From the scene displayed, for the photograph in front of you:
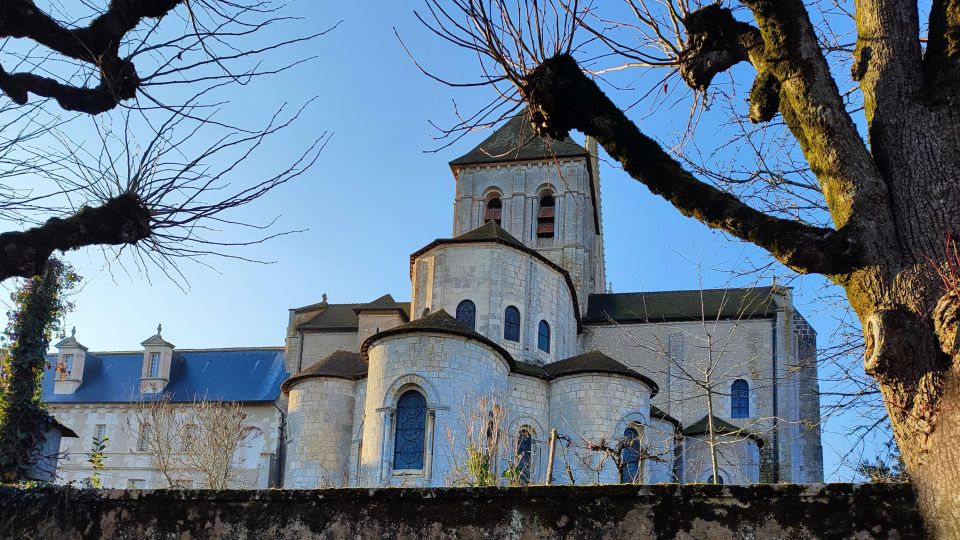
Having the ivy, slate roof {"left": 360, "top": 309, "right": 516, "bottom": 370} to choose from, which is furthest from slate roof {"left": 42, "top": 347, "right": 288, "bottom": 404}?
the ivy

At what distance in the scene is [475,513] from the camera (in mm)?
5617

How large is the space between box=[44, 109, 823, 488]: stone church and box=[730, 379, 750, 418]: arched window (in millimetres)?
48

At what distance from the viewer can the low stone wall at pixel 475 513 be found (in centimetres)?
521

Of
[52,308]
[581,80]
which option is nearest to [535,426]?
[52,308]

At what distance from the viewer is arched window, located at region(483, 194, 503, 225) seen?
3669 cm

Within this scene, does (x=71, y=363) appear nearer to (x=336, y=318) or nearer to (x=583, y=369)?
(x=336, y=318)

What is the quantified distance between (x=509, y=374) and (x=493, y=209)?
13458 mm

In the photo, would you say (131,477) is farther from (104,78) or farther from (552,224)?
(104,78)

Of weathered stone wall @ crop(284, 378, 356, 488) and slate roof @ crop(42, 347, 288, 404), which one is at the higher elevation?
slate roof @ crop(42, 347, 288, 404)

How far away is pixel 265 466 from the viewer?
3441 cm

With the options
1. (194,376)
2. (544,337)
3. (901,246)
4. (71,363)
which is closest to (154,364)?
(194,376)

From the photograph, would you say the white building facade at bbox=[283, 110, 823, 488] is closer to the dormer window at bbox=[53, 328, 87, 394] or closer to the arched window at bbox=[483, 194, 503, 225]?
the arched window at bbox=[483, 194, 503, 225]

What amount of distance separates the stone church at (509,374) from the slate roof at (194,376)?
0.29 feet

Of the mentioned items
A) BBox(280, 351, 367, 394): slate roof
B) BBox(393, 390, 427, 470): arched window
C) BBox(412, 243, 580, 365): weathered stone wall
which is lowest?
BBox(393, 390, 427, 470): arched window
